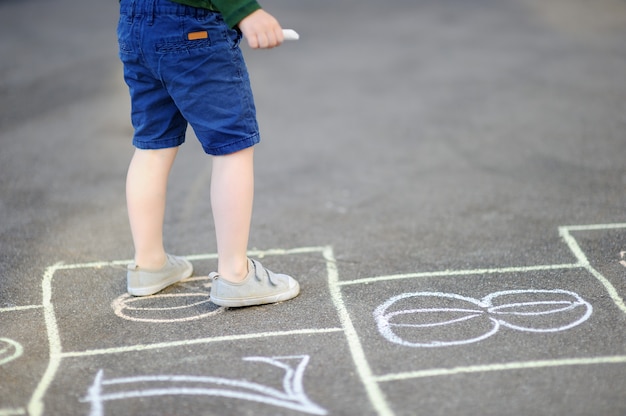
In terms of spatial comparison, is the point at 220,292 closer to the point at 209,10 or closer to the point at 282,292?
the point at 282,292

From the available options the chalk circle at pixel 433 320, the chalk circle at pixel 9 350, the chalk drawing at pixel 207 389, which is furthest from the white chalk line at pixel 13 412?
the chalk circle at pixel 433 320

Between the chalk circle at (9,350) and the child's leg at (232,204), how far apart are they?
70cm

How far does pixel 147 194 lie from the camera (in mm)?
2834

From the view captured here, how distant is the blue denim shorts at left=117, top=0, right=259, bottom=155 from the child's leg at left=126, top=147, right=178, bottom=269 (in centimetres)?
25

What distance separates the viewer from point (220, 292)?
2.76 metres

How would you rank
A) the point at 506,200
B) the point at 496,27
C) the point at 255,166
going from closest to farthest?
1. the point at 506,200
2. the point at 255,166
3. the point at 496,27

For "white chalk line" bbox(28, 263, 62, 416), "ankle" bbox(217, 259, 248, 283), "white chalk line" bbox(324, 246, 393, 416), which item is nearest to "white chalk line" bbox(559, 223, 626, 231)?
"white chalk line" bbox(324, 246, 393, 416)

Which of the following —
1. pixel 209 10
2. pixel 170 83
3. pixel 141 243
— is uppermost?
pixel 209 10

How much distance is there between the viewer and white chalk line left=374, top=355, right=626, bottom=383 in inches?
91.9

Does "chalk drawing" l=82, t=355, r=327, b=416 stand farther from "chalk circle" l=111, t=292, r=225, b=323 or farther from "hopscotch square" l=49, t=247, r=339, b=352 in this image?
"chalk circle" l=111, t=292, r=225, b=323

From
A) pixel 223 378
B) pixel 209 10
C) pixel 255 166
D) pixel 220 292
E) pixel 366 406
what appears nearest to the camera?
pixel 366 406

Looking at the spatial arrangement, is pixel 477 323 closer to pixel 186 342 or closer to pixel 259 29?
pixel 186 342

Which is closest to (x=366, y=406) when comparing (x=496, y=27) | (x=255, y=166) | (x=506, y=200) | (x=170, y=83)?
(x=170, y=83)

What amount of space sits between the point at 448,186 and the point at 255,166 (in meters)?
1.08
